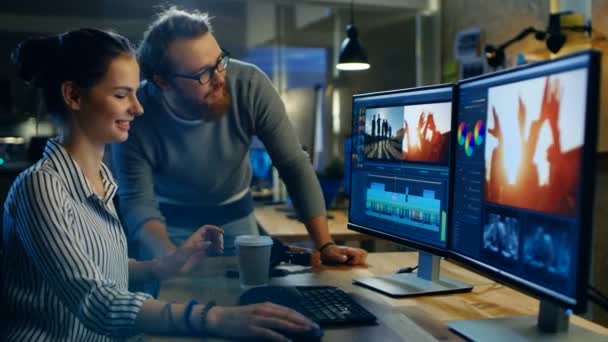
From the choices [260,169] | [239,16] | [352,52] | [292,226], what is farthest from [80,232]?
[239,16]

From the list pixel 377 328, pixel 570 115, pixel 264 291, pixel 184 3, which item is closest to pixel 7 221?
pixel 264 291

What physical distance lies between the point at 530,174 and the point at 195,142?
1.21m

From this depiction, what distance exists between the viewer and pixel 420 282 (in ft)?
4.29

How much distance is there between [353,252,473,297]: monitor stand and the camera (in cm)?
124

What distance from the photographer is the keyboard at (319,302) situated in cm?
102

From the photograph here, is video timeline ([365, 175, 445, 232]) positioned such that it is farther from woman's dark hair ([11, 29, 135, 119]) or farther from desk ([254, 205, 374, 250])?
desk ([254, 205, 374, 250])

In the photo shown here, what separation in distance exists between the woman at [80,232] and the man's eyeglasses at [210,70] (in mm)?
495

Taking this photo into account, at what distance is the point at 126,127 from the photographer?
118 cm

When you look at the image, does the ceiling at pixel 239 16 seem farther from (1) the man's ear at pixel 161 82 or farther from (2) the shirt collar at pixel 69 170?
(2) the shirt collar at pixel 69 170

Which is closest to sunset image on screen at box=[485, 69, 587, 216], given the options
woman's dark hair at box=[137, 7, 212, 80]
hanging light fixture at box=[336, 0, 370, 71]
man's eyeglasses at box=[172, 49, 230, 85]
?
man's eyeglasses at box=[172, 49, 230, 85]

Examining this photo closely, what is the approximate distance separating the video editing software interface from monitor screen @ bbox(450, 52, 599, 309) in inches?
2.2

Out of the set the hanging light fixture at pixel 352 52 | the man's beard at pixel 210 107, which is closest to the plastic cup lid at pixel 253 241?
the man's beard at pixel 210 107

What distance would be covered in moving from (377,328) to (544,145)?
16.0 inches

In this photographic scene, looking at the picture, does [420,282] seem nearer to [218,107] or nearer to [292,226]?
[218,107]
